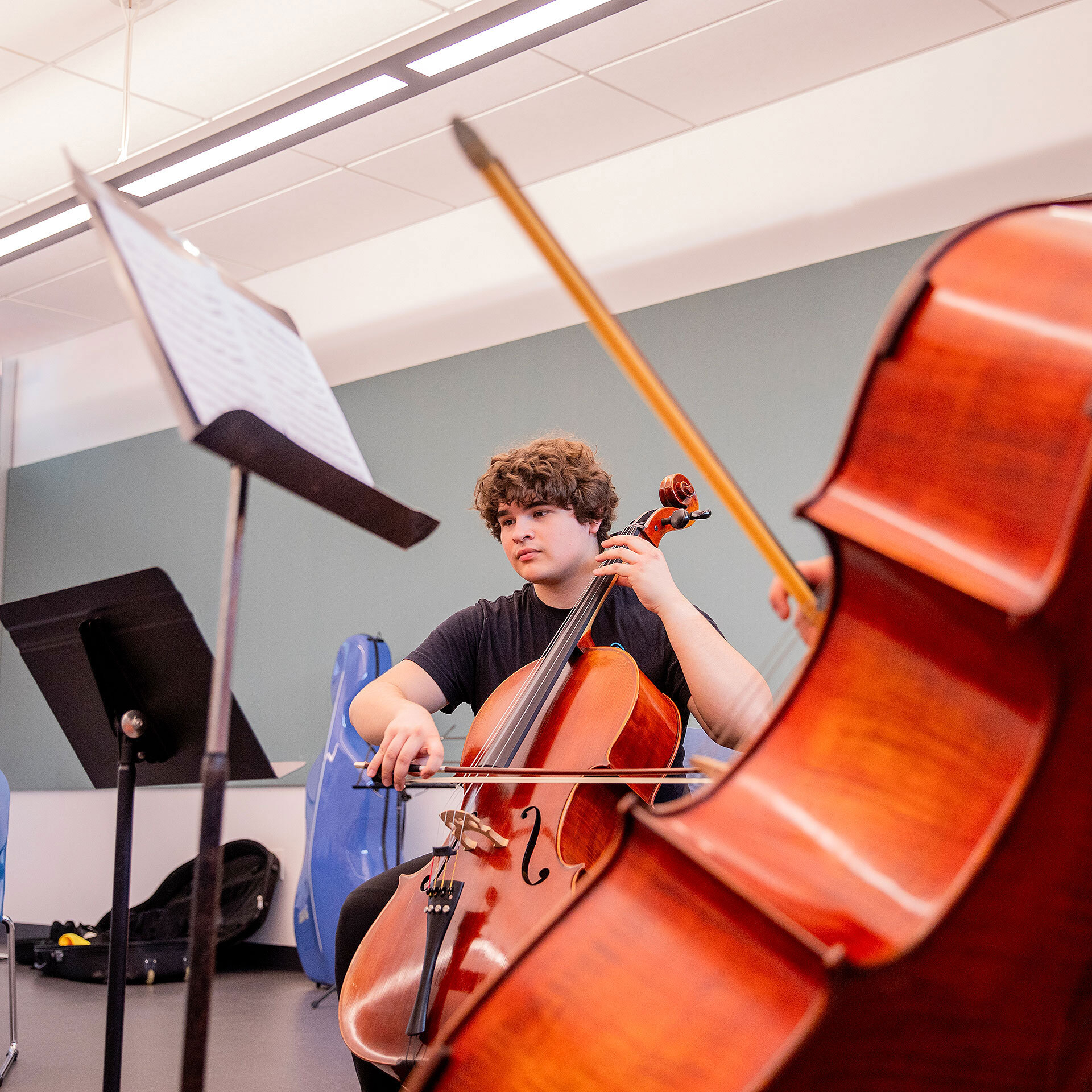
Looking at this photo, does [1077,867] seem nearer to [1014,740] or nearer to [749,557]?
[1014,740]

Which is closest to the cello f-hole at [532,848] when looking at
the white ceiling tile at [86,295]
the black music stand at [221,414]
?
the black music stand at [221,414]

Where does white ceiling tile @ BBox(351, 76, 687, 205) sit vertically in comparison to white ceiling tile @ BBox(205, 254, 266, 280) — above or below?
above

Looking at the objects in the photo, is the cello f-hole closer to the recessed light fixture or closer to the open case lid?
the open case lid

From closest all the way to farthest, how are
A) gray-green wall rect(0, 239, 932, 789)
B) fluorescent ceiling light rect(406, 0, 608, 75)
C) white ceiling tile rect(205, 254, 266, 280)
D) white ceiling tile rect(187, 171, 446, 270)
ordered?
fluorescent ceiling light rect(406, 0, 608, 75)
gray-green wall rect(0, 239, 932, 789)
white ceiling tile rect(187, 171, 446, 270)
white ceiling tile rect(205, 254, 266, 280)

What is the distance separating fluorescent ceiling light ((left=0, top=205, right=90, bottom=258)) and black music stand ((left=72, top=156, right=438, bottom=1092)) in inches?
122

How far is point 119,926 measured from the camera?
150 centimetres

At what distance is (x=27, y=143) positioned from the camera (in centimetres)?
365

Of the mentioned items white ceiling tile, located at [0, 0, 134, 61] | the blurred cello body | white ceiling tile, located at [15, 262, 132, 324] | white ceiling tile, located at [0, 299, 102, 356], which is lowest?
the blurred cello body

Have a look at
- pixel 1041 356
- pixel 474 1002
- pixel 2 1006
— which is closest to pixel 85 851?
pixel 2 1006

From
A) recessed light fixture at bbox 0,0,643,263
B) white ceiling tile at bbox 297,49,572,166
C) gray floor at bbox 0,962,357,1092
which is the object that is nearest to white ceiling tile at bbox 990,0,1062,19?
recessed light fixture at bbox 0,0,643,263

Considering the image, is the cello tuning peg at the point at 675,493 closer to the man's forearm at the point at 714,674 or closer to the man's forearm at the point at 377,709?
the man's forearm at the point at 714,674

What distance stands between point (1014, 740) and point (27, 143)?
3.73m

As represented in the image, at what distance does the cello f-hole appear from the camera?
4.70ft

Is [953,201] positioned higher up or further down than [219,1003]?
higher up
